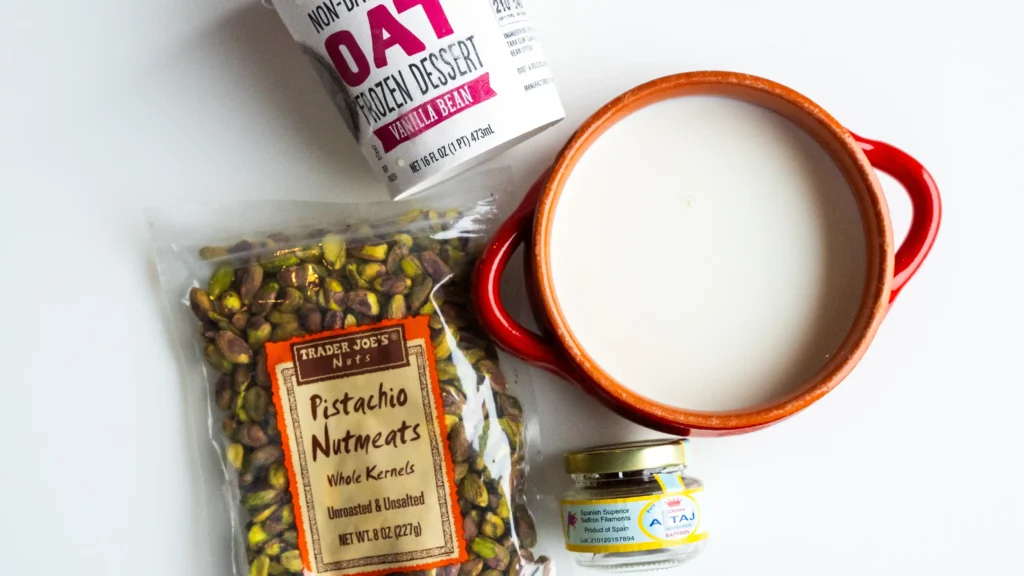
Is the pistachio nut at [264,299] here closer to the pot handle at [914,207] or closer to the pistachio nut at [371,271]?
the pistachio nut at [371,271]

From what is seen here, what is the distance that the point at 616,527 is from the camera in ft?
2.06

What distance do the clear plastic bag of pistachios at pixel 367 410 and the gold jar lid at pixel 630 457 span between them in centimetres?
8

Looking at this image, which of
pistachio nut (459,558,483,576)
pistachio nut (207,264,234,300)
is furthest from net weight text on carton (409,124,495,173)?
pistachio nut (459,558,483,576)

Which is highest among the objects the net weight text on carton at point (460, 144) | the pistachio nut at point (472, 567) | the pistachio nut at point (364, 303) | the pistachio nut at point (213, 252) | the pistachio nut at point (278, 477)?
the net weight text on carton at point (460, 144)

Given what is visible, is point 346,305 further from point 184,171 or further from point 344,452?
point 184,171

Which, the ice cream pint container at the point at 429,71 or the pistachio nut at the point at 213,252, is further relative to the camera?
the pistachio nut at the point at 213,252

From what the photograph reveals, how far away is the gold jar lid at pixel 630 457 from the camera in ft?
2.08

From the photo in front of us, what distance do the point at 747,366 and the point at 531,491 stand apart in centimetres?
23

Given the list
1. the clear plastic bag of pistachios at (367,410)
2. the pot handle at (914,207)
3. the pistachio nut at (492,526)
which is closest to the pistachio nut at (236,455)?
the clear plastic bag of pistachios at (367,410)

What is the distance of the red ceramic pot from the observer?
620 mm

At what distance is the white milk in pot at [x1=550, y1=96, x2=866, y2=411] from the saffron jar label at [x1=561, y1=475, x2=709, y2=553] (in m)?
0.08

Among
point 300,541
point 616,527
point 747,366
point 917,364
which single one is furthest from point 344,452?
point 917,364

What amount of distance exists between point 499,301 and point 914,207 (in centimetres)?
37

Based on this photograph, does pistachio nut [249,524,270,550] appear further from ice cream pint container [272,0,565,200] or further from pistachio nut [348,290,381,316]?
ice cream pint container [272,0,565,200]
